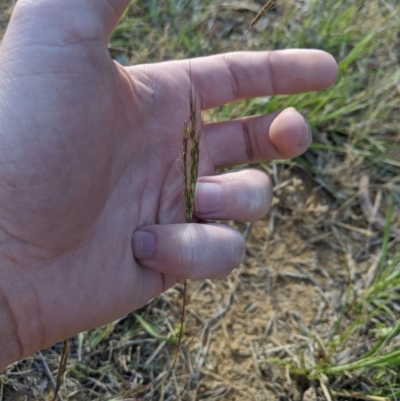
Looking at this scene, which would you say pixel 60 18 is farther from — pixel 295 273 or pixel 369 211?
pixel 369 211

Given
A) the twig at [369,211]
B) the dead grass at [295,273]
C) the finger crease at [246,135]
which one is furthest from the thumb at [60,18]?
the twig at [369,211]

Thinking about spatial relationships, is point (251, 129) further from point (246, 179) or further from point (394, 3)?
point (394, 3)

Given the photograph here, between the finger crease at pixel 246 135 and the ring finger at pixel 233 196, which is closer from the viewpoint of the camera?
the ring finger at pixel 233 196

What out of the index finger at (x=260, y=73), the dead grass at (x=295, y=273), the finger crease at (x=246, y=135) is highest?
the index finger at (x=260, y=73)

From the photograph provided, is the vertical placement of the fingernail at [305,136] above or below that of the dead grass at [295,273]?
above

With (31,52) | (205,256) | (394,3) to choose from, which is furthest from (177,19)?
(205,256)

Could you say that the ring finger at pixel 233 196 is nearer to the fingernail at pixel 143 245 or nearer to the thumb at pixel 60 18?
the fingernail at pixel 143 245

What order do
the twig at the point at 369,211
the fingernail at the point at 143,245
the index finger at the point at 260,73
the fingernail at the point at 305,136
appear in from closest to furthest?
1. the fingernail at the point at 143,245
2. the fingernail at the point at 305,136
3. the index finger at the point at 260,73
4. the twig at the point at 369,211

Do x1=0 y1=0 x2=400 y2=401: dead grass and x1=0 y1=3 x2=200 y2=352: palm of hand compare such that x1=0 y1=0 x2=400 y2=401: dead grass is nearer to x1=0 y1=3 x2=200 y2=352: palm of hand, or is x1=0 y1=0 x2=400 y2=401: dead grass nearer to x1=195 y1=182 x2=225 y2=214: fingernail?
x1=0 y1=3 x2=200 y2=352: palm of hand
